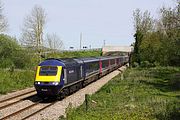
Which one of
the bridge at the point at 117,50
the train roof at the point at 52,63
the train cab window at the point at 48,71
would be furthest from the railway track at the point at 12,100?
the bridge at the point at 117,50

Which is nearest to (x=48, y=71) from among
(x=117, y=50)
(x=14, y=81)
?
(x=14, y=81)

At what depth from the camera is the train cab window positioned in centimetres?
2378

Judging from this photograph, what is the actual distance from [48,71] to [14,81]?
1063cm

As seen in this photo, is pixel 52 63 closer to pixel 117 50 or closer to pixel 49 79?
pixel 49 79

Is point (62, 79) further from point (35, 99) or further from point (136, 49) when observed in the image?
point (136, 49)

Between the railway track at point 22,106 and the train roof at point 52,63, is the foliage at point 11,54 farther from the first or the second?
the train roof at point 52,63

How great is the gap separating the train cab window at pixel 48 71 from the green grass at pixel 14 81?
615cm

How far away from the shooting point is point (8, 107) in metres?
21.5

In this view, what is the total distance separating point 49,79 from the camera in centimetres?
2352

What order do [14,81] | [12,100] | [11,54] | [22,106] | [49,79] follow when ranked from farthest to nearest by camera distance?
[11,54], [14,81], [12,100], [49,79], [22,106]

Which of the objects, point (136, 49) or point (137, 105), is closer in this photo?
point (137, 105)

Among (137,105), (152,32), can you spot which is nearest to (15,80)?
(137,105)

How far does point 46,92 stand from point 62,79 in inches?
53.3

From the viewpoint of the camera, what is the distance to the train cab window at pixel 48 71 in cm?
2378
